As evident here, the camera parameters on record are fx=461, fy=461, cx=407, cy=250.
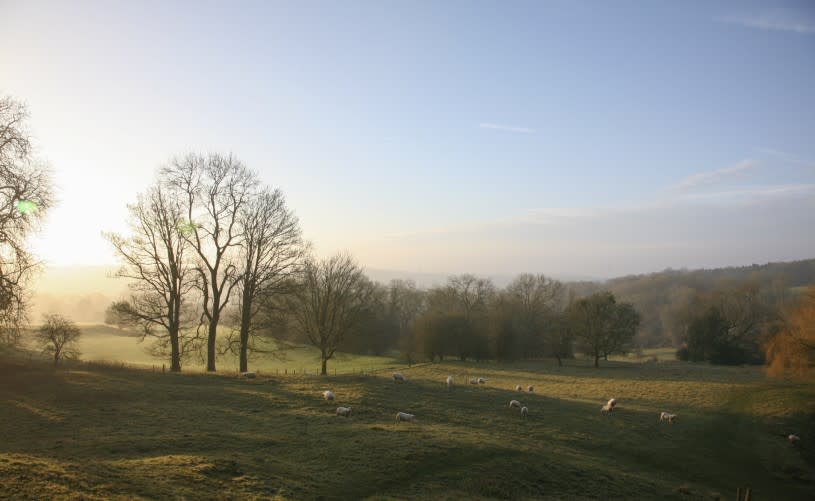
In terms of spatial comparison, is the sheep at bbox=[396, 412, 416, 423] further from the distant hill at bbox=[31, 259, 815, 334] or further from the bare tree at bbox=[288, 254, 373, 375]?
the distant hill at bbox=[31, 259, 815, 334]

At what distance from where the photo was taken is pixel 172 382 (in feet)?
93.3

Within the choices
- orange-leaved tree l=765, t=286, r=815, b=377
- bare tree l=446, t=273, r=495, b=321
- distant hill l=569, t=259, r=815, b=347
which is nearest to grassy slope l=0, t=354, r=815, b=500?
orange-leaved tree l=765, t=286, r=815, b=377

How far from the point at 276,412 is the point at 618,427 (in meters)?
18.8

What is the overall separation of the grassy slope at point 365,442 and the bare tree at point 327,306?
7100 mm

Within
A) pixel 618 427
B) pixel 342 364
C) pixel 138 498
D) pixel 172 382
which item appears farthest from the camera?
pixel 342 364

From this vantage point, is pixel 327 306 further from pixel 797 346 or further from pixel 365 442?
pixel 797 346

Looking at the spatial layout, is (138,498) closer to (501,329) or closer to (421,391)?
(421,391)

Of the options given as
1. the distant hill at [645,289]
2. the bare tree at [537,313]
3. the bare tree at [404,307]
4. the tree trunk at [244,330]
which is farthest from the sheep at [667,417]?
the distant hill at [645,289]

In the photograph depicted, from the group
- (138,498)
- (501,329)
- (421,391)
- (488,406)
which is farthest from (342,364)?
(138,498)

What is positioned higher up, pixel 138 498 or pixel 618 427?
pixel 138 498

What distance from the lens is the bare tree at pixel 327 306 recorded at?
40000 mm

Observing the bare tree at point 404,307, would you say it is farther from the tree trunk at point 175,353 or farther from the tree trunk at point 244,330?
the tree trunk at point 175,353

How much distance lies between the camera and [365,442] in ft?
59.9

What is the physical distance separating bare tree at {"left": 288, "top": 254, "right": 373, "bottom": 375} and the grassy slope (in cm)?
710
